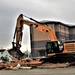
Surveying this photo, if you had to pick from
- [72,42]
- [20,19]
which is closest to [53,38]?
[72,42]

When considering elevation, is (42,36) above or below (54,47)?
above

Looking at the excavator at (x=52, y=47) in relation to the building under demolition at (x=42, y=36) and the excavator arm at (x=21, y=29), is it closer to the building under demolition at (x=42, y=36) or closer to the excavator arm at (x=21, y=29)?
the excavator arm at (x=21, y=29)

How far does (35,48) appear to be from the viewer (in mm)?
100312

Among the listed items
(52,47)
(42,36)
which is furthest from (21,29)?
(42,36)

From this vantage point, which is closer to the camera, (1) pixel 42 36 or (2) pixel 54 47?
(2) pixel 54 47

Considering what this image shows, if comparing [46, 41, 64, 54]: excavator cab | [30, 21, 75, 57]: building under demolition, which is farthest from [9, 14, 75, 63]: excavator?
[30, 21, 75, 57]: building under demolition

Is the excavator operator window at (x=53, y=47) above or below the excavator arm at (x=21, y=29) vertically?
below

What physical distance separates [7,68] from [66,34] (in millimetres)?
84896

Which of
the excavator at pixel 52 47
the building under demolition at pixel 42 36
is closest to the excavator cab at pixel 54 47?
the excavator at pixel 52 47

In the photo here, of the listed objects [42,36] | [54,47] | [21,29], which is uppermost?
[42,36]

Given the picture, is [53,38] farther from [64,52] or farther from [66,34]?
[66,34]

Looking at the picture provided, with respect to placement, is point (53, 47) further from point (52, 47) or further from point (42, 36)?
point (42, 36)

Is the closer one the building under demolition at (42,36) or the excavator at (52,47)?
the excavator at (52,47)

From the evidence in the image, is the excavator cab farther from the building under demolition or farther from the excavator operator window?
the building under demolition
